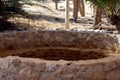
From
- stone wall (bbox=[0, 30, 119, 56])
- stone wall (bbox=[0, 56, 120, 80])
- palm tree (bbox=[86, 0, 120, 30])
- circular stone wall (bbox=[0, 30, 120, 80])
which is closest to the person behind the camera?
stone wall (bbox=[0, 56, 120, 80])

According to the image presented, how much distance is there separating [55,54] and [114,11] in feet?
7.06

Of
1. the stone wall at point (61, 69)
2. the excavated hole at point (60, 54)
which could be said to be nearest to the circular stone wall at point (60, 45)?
the excavated hole at point (60, 54)

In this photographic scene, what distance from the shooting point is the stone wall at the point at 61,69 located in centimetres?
385

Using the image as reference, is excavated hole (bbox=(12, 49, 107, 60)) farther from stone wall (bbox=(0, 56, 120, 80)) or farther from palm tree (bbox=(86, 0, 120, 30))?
stone wall (bbox=(0, 56, 120, 80))

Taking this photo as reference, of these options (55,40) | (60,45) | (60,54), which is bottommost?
(60,54)

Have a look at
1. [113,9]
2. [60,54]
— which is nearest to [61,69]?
[60,54]

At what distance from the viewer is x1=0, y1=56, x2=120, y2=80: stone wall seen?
3.85 meters

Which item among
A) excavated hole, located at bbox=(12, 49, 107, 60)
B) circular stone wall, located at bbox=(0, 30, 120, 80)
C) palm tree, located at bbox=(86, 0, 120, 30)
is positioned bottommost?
excavated hole, located at bbox=(12, 49, 107, 60)

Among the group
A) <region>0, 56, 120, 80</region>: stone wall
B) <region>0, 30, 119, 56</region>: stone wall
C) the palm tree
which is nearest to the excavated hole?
<region>0, 30, 119, 56</region>: stone wall

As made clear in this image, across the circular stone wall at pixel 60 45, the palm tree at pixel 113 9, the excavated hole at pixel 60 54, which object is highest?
the palm tree at pixel 113 9

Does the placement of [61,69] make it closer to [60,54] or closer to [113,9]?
[60,54]

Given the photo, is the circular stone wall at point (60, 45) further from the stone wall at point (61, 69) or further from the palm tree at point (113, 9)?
the palm tree at point (113, 9)

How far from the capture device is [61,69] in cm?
385

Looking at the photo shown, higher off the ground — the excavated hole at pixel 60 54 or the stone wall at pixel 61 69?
the stone wall at pixel 61 69
